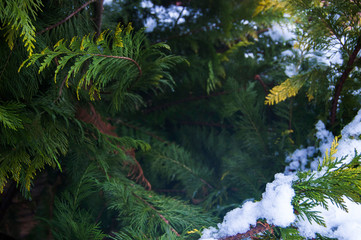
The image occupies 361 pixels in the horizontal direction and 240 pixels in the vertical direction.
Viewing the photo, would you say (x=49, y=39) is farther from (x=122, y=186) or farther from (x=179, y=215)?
(x=179, y=215)

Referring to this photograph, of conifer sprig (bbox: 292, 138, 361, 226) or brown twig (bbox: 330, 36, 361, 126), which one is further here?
brown twig (bbox: 330, 36, 361, 126)

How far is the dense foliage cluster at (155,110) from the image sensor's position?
0.54m

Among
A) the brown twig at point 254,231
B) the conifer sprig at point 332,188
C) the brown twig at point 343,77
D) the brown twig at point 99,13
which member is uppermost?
the brown twig at point 99,13

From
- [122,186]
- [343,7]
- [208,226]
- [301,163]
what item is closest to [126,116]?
[122,186]

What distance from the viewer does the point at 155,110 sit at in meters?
1.04

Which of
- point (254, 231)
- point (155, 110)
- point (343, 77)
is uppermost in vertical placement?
point (343, 77)

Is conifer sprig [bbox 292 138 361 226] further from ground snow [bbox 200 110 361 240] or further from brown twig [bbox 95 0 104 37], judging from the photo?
brown twig [bbox 95 0 104 37]

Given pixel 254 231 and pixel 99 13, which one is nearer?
pixel 254 231

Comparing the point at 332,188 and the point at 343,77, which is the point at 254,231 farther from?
the point at 343,77

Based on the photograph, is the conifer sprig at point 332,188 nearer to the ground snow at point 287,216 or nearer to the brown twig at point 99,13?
the ground snow at point 287,216

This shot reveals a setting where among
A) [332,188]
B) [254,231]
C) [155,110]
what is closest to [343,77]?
[332,188]

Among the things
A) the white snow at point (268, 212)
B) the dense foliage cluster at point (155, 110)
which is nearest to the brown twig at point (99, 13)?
the dense foliage cluster at point (155, 110)

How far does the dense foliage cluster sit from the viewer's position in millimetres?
544

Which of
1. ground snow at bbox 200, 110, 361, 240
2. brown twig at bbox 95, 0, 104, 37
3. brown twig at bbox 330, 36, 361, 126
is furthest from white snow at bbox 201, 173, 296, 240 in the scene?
brown twig at bbox 95, 0, 104, 37
